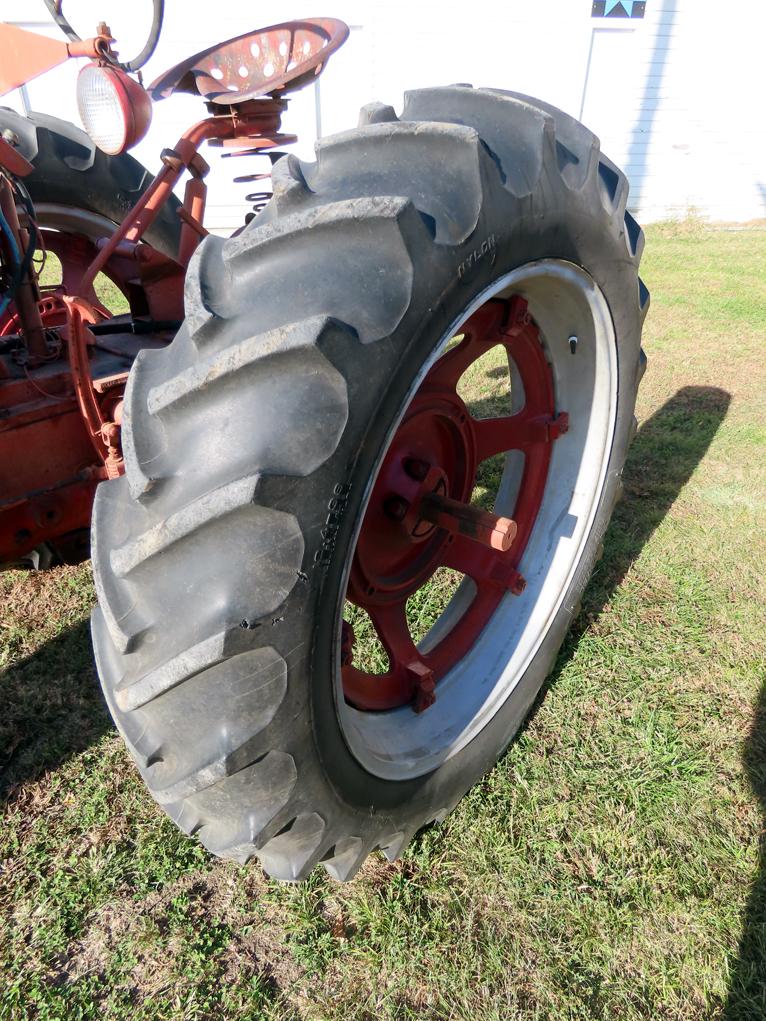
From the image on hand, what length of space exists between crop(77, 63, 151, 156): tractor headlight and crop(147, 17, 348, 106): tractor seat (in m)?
0.39

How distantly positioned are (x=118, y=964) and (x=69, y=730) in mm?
715

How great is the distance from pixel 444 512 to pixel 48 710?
1.34m

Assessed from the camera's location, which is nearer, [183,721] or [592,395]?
[183,721]

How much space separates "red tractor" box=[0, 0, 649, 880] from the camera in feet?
3.54

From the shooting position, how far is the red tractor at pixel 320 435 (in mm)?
1080

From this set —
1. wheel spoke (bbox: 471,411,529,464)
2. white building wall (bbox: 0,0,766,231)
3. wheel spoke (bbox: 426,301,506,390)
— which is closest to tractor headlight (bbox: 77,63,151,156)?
wheel spoke (bbox: 426,301,506,390)

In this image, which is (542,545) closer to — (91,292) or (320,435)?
(320,435)

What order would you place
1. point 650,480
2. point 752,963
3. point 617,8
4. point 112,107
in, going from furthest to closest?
1. point 617,8
2. point 650,480
3. point 112,107
4. point 752,963

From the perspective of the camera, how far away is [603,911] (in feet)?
5.41

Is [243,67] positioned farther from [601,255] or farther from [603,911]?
[603,911]

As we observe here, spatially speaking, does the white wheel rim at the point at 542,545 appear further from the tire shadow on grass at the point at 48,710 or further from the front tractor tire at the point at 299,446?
the tire shadow on grass at the point at 48,710

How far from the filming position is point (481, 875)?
173cm

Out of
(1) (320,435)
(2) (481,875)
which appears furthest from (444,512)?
(2) (481,875)

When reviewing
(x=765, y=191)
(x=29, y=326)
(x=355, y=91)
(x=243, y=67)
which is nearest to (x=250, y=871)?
(x=29, y=326)
